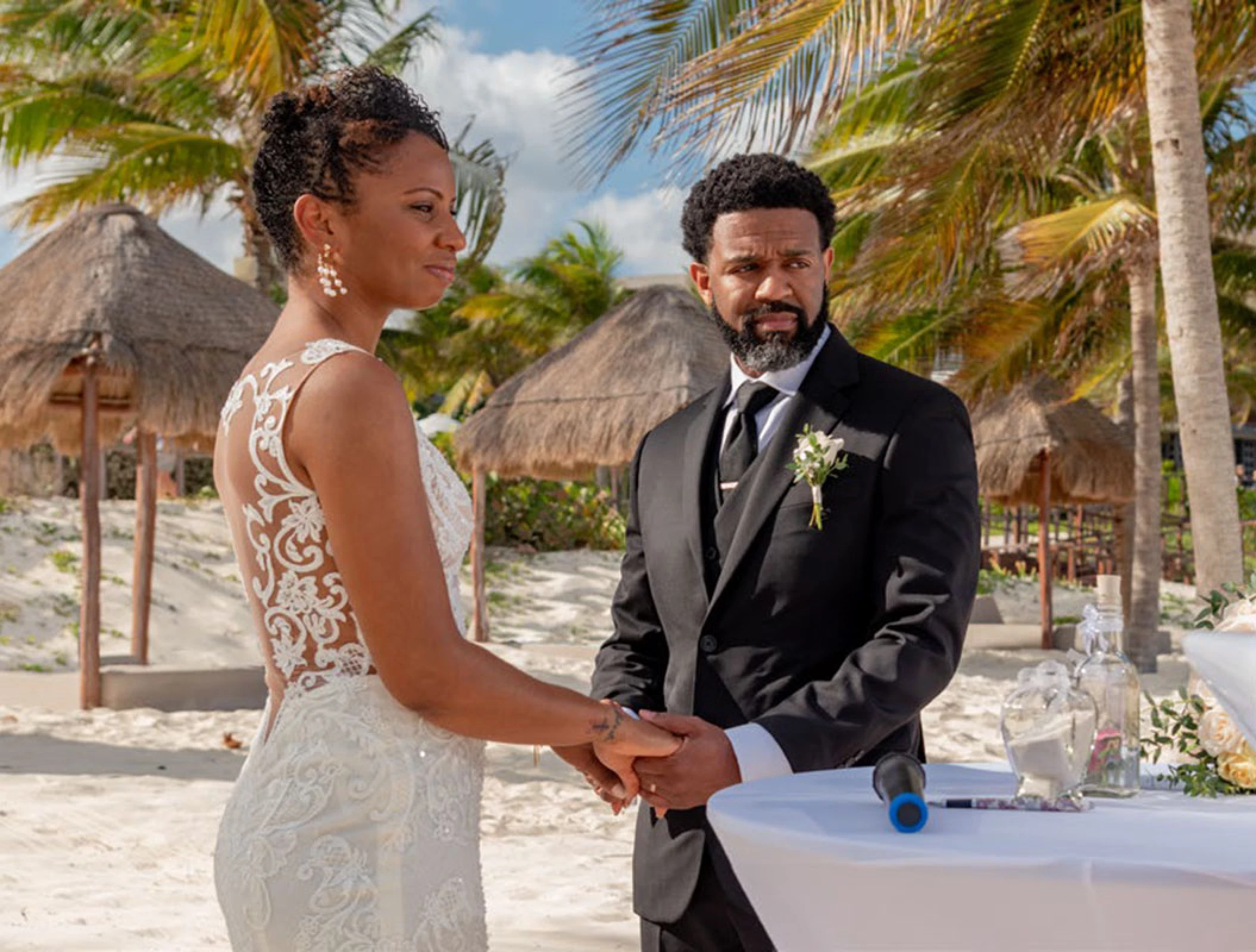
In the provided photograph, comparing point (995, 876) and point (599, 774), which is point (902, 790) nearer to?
point (995, 876)

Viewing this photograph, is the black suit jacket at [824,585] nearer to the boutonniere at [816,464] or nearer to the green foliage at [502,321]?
the boutonniere at [816,464]

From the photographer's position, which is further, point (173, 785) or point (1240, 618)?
point (173, 785)

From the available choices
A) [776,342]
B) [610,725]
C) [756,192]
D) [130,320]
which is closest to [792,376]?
[776,342]

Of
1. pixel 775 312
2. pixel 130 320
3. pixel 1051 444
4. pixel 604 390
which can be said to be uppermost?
pixel 130 320

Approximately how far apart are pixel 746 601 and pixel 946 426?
18.4 inches

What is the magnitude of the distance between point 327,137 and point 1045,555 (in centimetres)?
1574

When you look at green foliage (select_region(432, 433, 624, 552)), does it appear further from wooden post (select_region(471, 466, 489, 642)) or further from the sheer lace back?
the sheer lace back

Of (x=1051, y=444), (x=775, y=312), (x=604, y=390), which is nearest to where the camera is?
(x=775, y=312)

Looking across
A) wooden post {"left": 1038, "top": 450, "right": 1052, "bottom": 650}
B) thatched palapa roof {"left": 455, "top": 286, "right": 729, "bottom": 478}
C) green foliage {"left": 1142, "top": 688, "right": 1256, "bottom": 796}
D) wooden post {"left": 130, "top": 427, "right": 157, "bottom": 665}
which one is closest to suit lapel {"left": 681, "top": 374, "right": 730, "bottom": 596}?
green foliage {"left": 1142, "top": 688, "right": 1256, "bottom": 796}

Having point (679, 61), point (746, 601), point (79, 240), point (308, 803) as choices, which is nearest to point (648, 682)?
point (746, 601)

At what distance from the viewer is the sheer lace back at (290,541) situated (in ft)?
6.82

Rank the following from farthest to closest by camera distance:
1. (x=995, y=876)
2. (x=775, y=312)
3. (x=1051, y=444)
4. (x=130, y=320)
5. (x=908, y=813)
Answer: (x=1051, y=444) < (x=130, y=320) < (x=775, y=312) < (x=908, y=813) < (x=995, y=876)

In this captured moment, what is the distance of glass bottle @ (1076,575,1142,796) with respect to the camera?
2.08 m

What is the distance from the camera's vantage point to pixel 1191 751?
219cm
